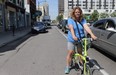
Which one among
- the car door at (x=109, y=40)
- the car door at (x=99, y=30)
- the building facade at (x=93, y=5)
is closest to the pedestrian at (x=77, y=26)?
the car door at (x=109, y=40)

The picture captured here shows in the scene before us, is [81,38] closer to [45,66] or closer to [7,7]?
[45,66]

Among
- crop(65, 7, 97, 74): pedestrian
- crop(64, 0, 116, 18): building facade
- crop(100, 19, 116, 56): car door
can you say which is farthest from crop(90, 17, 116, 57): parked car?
crop(64, 0, 116, 18): building facade

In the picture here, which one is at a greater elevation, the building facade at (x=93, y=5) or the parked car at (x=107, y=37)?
the building facade at (x=93, y=5)

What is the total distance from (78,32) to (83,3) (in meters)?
144

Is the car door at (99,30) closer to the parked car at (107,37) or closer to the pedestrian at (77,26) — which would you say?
the parked car at (107,37)

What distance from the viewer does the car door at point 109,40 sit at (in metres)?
9.41

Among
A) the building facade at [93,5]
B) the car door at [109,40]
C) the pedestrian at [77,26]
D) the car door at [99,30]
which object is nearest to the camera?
the pedestrian at [77,26]

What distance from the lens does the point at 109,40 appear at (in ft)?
32.5

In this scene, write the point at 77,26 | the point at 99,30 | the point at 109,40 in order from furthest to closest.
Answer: the point at 99,30 → the point at 109,40 → the point at 77,26

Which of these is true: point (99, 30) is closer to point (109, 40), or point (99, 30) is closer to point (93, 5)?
point (109, 40)

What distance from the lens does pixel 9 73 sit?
7.87 metres

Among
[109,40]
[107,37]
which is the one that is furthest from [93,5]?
[109,40]

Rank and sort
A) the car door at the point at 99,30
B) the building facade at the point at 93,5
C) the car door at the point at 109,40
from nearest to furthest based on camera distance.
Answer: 1. the car door at the point at 109,40
2. the car door at the point at 99,30
3. the building facade at the point at 93,5

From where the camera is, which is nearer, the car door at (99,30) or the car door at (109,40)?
the car door at (109,40)
